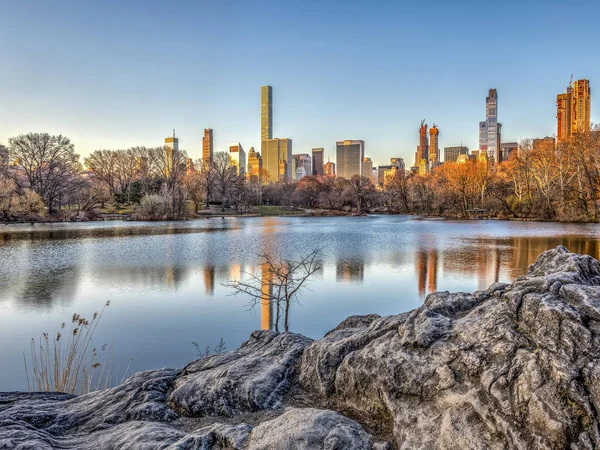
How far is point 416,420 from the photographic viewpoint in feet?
9.12

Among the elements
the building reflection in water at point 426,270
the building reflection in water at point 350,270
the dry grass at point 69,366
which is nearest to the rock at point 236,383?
the dry grass at point 69,366

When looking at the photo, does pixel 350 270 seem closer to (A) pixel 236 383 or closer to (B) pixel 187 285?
(B) pixel 187 285

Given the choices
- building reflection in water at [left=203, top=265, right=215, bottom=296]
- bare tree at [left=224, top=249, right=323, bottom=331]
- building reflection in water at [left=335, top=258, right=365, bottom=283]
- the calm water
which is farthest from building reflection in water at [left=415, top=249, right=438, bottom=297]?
building reflection in water at [left=203, top=265, right=215, bottom=296]

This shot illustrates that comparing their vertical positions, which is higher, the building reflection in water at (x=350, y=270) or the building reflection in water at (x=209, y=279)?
the building reflection in water at (x=350, y=270)

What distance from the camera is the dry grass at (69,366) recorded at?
628cm

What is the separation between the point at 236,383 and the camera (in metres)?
3.65

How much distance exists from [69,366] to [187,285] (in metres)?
9.13

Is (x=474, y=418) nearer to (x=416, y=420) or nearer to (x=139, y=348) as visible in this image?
(x=416, y=420)

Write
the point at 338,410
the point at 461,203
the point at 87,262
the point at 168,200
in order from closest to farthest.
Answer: the point at 338,410 → the point at 87,262 → the point at 168,200 → the point at 461,203

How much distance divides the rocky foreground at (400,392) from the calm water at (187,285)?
15.9 feet

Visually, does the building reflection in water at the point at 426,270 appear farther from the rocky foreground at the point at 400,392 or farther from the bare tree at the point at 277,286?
the rocky foreground at the point at 400,392

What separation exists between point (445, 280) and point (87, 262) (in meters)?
17.4

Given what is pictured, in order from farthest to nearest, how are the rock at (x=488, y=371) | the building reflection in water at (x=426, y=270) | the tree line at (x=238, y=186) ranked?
the tree line at (x=238, y=186) < the building reflection in water at (x=426, y=270) < the rock at (x=488, y=371)

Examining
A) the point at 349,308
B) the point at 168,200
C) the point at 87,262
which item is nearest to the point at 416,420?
the point at 349,308
